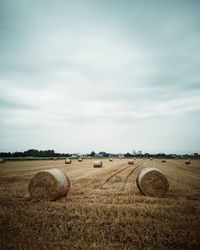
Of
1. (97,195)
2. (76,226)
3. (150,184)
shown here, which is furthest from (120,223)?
(150,184)

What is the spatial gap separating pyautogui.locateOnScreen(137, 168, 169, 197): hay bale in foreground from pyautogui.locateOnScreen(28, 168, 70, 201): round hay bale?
350cm

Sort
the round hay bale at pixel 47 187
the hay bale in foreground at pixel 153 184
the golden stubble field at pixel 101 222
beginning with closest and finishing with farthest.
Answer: the golden stubble field at pixel 101 222 < the round hay bale at pixel 47 187 < the hay bale in foreground at pixel 153 184

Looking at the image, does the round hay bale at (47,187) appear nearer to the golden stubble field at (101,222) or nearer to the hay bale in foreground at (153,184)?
the golden stubble field at (101,222)

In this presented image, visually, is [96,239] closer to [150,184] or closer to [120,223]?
[120,223]

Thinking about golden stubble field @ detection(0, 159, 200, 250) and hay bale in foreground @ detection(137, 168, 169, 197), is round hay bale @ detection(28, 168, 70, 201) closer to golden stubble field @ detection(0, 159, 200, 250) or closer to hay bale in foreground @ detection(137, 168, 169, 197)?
golden stubble field @ detection(0, 159, 200, 250)

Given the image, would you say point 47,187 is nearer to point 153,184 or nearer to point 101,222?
point 101,222

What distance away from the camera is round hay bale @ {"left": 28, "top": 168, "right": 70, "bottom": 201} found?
11.4m

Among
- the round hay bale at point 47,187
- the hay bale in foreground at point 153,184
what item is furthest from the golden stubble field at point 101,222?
the hay bale in foreground at point 153,184

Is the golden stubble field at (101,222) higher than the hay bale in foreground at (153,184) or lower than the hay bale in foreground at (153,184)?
lower

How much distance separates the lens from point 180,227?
7.41 meters

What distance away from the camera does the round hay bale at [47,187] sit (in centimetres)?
1141

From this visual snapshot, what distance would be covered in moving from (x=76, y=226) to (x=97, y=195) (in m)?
4.40

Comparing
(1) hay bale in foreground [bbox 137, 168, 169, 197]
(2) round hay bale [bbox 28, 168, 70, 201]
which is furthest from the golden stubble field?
(1) hay bale in foreground [bbox 137, 168, 169, 197]

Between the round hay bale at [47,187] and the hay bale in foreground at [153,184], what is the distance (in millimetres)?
3499
